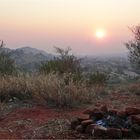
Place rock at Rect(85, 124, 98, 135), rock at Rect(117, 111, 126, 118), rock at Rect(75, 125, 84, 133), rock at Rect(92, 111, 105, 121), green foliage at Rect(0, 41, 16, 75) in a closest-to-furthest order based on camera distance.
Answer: rock at Rect(85, 124, 98, 135)
rock at Rect(75, 125, 84, 133)
rock at Rect(117, 111, 126, 118)
rock at Rect(92, 111, 105, 121)
green foliage at Rect(0, 41, 16, 75)

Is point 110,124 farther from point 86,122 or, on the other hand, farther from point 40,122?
point 40,122

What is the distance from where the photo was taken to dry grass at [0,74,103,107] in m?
13.0

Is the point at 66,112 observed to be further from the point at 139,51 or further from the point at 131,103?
the point at 139,51

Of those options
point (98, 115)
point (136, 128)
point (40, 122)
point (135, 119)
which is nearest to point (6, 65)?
point (40, 122)

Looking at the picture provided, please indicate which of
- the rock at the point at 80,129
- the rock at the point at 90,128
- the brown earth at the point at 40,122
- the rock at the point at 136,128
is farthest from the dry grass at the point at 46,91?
the rock at the point at 136,128

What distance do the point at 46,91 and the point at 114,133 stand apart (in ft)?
15.8

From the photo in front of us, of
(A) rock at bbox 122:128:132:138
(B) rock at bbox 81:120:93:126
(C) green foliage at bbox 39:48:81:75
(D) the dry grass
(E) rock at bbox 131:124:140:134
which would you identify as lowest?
(A) rock at bbox 122:128:132:138

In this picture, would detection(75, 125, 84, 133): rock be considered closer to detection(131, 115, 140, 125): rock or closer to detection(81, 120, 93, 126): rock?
detection(81, 120, 93, 126): rock

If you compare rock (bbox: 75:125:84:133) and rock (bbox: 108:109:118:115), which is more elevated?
rock (bbox: 108:109:118:115)

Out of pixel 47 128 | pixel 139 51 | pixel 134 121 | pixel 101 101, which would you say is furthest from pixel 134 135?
pixel 139 51

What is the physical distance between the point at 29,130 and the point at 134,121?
258cm

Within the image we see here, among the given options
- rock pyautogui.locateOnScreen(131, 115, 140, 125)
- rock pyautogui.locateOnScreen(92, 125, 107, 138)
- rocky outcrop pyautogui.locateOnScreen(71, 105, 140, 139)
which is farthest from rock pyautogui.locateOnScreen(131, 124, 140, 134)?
rock pyautogui.locateOnScreen(92, 125, 107, 138)

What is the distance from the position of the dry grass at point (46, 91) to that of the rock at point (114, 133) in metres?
3.94

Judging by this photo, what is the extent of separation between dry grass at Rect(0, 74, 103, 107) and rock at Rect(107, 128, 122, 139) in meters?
3.94
